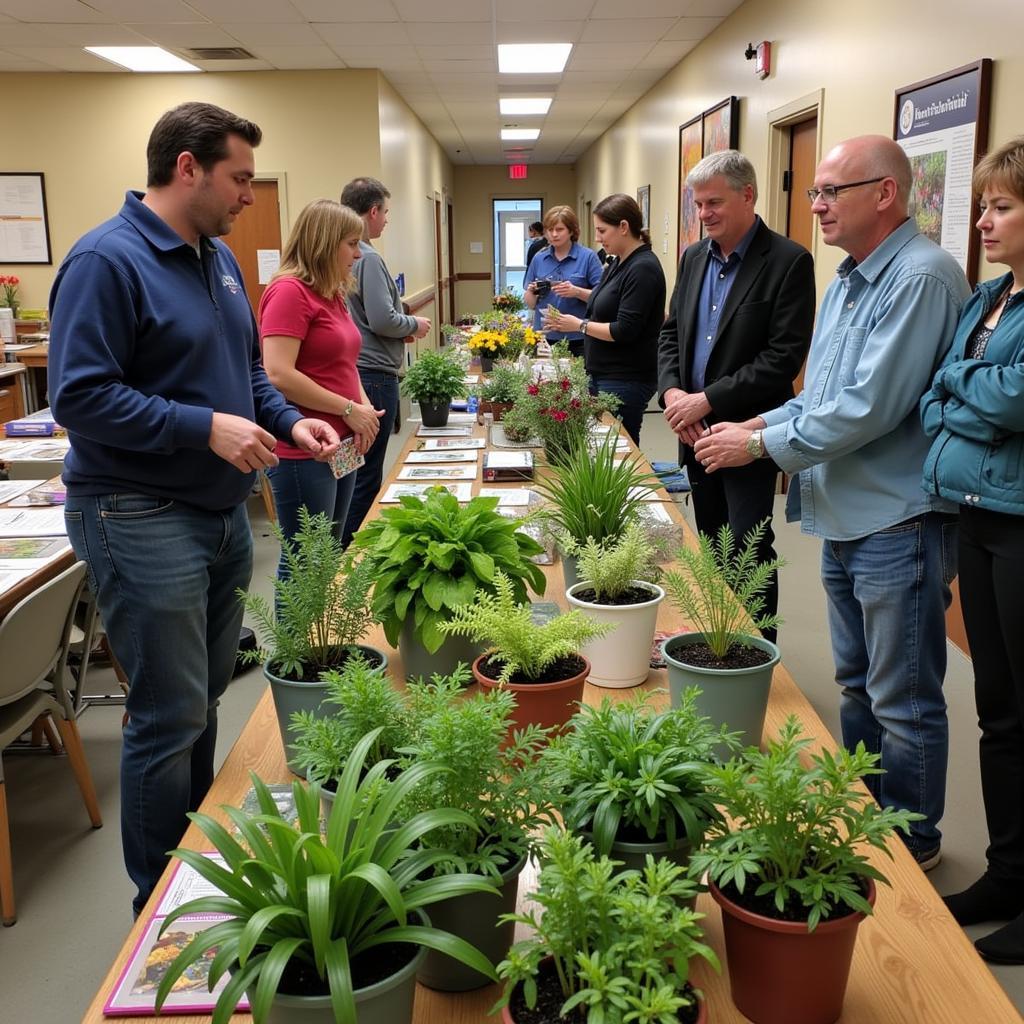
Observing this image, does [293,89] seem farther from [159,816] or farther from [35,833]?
[159,816]

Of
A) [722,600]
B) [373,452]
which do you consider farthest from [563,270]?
[722,600]

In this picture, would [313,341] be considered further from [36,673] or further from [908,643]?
[908,643]

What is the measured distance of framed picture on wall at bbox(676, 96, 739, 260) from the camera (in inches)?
257

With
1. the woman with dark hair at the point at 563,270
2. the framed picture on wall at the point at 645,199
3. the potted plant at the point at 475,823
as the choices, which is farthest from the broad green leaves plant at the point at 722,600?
the framed picture on wall at the point at 645,199

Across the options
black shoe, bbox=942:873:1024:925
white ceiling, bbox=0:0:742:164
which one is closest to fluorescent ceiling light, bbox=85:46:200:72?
white ceiling, bbox=0:0:742:164

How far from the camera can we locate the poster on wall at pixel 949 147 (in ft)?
10.9

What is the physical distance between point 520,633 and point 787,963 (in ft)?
1.83

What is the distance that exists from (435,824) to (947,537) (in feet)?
5.06

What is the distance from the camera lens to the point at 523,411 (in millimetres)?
3182

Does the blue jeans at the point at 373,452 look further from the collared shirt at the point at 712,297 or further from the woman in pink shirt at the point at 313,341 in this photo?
the collared shirt at the point at 712,297

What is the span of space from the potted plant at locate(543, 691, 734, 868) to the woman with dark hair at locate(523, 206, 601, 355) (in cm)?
505

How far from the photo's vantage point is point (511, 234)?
2177 cm

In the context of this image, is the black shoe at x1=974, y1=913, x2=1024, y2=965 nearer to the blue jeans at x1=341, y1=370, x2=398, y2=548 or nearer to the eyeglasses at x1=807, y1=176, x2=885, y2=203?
the eyeglasses at x1=807, y1=176, x2=885, y2=203

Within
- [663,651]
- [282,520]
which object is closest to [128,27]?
[282,520]
